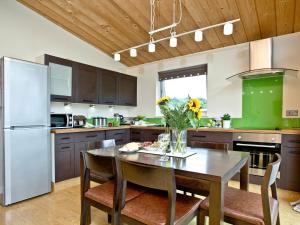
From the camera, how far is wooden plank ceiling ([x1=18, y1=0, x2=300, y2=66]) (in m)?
2.63

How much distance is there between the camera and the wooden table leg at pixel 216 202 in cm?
112

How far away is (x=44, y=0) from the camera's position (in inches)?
121

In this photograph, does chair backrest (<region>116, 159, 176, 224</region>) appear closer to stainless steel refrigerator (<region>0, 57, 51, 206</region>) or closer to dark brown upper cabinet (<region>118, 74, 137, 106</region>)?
stainless steel refrigerator (<region>0, 57, 51, 206</region>)

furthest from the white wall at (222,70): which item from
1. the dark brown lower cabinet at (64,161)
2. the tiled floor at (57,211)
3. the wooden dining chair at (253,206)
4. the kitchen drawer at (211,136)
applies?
the dark brown lower cabinet at (64,161)

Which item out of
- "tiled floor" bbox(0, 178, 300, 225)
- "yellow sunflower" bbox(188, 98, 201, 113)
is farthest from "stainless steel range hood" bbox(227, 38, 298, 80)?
"yellow sunflower" bbox(188, 98, 201, 113)

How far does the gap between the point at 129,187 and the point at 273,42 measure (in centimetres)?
332

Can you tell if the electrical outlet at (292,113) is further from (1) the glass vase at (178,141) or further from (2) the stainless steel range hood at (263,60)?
(1) the glass vase at (178,141)

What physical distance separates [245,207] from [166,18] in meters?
2.77

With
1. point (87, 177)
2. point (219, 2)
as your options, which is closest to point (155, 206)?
point (87, 177)

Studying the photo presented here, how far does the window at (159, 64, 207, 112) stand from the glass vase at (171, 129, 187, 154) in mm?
2276

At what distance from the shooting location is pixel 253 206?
132cm

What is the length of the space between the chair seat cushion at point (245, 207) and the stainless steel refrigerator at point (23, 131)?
228cm

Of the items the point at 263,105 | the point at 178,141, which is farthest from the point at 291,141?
the point at 178,141

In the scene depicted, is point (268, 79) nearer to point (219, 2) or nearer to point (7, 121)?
point (219, 2)
